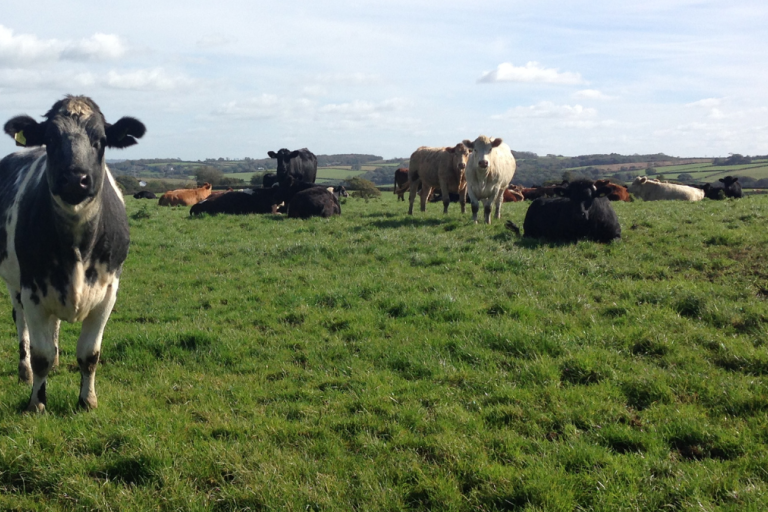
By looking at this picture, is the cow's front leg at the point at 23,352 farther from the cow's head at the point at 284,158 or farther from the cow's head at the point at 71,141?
the cow's head at the point at 284,158

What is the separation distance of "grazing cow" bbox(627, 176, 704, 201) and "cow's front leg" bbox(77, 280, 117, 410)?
2854 cm

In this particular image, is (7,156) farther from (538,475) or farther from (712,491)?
(712,491)

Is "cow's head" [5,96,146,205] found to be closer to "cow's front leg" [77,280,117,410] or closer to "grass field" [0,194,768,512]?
"cow's front leg" [77,280,117,410]

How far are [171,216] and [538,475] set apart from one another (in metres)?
18.6

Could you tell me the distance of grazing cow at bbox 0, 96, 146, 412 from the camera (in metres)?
4.65

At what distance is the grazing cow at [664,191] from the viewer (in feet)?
92.8

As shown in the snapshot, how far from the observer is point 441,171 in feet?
64.7

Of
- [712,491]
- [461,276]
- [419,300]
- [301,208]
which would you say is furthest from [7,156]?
[301,208]

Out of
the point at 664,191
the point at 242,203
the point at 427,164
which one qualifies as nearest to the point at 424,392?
the point at 427,164

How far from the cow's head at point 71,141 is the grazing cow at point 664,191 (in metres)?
28.7

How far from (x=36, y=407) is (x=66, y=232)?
173cm

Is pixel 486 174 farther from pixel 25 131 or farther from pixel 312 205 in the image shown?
pixel 25 131

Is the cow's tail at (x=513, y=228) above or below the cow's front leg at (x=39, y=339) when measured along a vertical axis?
above

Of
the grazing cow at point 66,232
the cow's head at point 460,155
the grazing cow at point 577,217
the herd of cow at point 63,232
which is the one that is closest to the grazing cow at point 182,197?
the cow's head at point 460,155
